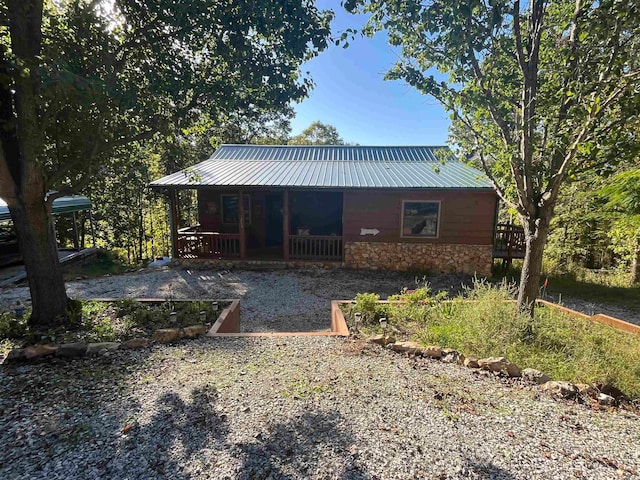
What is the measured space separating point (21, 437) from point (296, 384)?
208cm

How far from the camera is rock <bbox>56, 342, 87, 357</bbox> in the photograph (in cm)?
338

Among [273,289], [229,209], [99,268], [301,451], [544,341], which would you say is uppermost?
[229,209]

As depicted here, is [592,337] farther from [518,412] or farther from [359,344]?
[359,344]

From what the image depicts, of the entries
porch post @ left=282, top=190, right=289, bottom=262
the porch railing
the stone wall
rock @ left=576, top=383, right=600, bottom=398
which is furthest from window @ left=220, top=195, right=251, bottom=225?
rock @ left=576, top=383, right=600, bottom=398

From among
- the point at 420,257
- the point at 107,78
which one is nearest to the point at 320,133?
the point at 420,257

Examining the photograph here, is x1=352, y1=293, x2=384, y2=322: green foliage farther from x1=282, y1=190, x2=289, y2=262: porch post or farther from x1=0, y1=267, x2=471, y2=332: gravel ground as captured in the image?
x1=282, y1=190, x2=289, y2=262: porch post

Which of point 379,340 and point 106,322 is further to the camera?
point 106,322

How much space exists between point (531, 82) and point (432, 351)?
11.4ft

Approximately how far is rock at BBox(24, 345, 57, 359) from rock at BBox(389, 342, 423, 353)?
12.7 ft

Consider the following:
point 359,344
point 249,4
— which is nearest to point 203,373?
point 359,344

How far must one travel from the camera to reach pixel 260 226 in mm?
12211

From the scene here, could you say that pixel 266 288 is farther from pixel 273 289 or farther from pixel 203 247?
pixel 203 247

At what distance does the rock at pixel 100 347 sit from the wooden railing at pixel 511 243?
32.9ft

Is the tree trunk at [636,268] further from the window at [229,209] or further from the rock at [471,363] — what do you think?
the window at [229,209]
